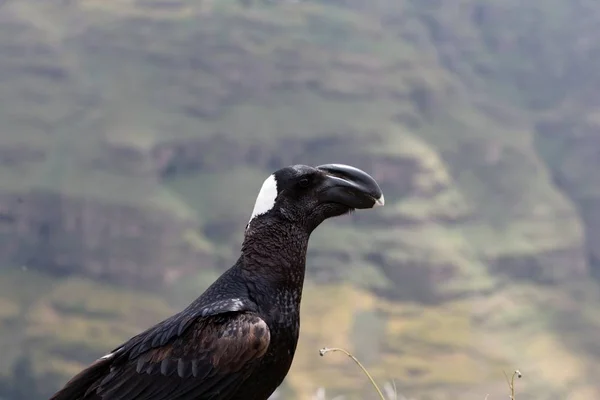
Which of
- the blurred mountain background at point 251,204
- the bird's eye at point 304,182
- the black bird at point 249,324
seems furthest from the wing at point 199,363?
the blurred mountain background at point 251,204

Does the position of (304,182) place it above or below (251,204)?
below

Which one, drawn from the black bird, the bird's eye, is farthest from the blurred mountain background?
the bird's eye

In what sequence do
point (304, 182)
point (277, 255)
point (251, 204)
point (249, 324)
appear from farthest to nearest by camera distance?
point (251, 204) < point (304, 182) < point (277, 255) < point (249, 324)

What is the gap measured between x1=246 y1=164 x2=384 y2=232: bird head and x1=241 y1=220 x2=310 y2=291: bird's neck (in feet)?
0.22

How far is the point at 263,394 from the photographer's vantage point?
6430 millimetres

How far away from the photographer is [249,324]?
6230 mm

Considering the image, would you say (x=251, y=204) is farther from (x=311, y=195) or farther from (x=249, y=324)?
(x=249, y=324)

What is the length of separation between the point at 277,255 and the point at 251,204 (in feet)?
532

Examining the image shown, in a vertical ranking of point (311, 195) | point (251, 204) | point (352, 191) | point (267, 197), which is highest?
point (251, 204)

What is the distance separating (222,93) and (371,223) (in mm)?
42923

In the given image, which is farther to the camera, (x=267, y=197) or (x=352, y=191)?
(x=352, y=191)

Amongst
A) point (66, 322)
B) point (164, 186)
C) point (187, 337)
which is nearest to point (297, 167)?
point (187, 337)

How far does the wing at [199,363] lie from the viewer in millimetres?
6215

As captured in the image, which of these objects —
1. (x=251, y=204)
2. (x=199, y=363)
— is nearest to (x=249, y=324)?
(x=199, y=363)
